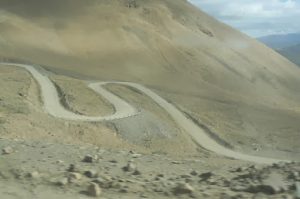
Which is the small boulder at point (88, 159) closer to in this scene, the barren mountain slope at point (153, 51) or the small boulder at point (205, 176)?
the small boulder at point (205, 176)

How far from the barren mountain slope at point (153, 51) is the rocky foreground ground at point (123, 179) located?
5478 centimetres

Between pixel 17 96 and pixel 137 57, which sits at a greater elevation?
pixel 137 57

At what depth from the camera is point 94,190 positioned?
12211 millimetres

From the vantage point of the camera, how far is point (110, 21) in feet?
449

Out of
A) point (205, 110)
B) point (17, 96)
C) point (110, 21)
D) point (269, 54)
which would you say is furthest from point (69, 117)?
point (269, 54)

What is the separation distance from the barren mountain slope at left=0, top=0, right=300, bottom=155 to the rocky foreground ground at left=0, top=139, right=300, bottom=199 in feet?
180

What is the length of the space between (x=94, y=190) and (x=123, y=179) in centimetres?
139

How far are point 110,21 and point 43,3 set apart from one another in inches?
645

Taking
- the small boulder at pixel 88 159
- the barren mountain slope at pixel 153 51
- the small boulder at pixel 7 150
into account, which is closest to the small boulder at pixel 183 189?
the small boulder at pixel 88 159

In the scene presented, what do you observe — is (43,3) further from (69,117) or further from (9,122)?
(9,122)

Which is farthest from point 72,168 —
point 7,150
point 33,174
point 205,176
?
point 205,176

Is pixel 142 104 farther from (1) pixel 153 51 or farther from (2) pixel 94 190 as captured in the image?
(1) pixel 153 51

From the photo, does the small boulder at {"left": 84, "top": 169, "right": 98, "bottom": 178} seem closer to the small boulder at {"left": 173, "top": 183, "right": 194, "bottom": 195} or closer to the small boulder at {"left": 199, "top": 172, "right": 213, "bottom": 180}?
the small boulder at {"left": 173, "top": 183, "right": 194, "bottom": 195}

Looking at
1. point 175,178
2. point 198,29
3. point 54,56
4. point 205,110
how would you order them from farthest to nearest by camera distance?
point 198,29 → point 54,56 → point 205,110 → point 175,178
